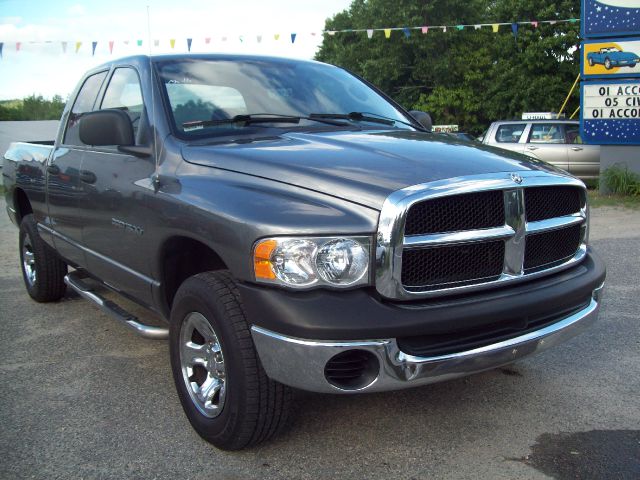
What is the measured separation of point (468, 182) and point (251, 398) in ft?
4.26

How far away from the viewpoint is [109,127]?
3.63m

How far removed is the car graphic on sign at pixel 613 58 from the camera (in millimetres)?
12297

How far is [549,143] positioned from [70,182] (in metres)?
13.2

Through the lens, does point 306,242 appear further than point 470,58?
No

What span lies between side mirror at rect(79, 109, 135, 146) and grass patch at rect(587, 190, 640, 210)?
403 inches

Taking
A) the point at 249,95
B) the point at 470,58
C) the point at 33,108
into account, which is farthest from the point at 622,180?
the point at 33,108

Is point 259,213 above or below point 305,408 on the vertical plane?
above

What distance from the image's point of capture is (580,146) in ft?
50.1

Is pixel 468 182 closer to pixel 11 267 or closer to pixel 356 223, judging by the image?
pixel 356 223

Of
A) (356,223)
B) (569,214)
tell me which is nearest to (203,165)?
(356,223)

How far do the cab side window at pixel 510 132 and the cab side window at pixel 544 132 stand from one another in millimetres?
262

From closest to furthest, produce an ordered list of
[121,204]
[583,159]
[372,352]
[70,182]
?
[372,352]
[121,204]
[70,182]
[583,159]

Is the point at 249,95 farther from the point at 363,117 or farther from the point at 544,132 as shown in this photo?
the point at 544,132

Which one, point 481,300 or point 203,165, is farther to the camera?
point 203,165
